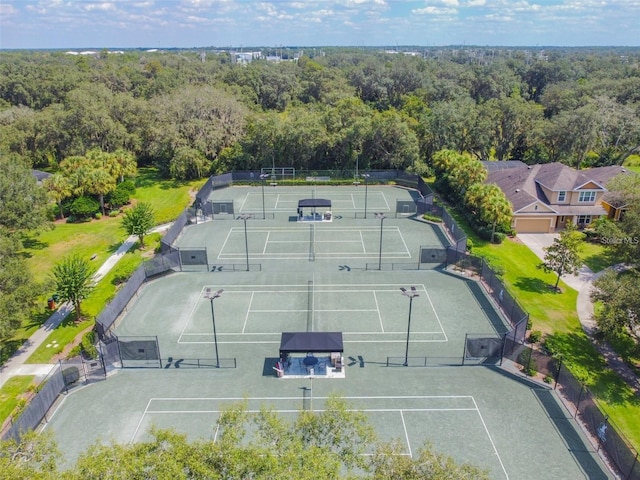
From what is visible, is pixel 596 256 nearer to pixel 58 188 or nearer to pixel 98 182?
pixel 98 182

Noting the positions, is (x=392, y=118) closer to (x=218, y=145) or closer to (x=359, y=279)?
(x=218, y=145)

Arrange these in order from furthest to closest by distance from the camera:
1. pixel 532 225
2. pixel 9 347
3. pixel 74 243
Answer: pixel 532 225
pixel 74 243
pixel 9 347

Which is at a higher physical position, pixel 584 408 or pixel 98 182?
pixel 98 182

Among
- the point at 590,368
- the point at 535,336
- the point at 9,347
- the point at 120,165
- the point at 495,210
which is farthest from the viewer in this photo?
the point at 120,165

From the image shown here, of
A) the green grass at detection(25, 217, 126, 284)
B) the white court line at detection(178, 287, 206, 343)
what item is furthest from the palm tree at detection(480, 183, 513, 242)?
the green grass at detection(25, 217, 126, 284)

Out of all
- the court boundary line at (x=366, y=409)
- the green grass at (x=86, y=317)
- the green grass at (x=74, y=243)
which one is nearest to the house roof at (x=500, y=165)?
the court boundary line at (x=366, y=409)

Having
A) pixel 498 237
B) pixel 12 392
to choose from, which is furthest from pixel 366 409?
pixel 498 237

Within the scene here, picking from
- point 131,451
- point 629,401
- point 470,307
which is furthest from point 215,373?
point 629,401
